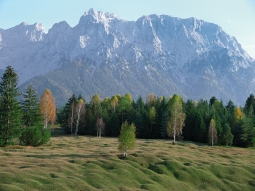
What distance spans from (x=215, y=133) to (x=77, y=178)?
2689 inches

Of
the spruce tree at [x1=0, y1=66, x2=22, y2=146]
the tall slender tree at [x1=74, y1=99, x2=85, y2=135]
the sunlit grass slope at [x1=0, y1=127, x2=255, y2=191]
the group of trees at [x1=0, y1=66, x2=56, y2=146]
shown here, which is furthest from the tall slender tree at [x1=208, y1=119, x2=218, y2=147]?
the spruce tree at [x1=0, y1=66, x2=22, y2=146]

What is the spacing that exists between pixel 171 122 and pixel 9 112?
59028 millimetres

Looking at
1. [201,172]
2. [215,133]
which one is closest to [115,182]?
[201,172]

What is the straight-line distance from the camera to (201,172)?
59.6 m

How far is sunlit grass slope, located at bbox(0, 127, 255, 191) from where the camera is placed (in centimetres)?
4447

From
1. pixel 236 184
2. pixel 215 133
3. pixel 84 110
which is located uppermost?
pixel 84 110

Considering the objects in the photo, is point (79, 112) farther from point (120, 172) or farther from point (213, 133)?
point (120, 172)

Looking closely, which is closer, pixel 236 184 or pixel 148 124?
pixel 236 184

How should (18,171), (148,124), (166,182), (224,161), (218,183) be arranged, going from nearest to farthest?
1. (18,171)
2. (166,182)
3. (218,183)
4. (224,161)
5. (148,124)

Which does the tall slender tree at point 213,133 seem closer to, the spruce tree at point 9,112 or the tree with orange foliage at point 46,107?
the spruce tree at point 9,112

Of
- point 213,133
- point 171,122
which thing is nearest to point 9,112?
point 171,122

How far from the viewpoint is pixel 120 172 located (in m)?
53.5

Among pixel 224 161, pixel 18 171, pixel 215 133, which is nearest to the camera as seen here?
pixel 18 171

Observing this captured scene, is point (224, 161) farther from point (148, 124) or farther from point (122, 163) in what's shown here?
point (148, 124)
